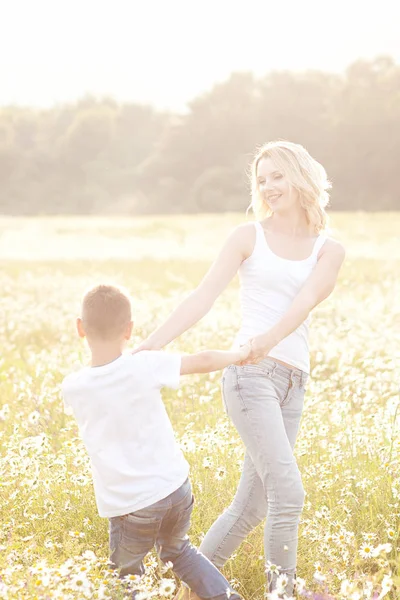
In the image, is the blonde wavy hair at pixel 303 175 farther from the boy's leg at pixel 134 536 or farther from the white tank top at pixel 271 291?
the boy's leg at pixel 134 536

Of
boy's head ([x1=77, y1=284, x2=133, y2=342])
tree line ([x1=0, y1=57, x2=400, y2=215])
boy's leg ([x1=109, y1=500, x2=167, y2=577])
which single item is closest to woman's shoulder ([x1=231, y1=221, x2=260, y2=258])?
boy's head ([x1=77, y1=284, x2=133, y2=342])

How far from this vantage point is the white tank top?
445cm

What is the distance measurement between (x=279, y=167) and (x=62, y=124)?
65787 mm

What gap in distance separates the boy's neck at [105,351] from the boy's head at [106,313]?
0.02 metres

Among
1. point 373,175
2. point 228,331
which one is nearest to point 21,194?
point 373,175

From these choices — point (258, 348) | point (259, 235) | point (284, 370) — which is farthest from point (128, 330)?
point (259, 235)

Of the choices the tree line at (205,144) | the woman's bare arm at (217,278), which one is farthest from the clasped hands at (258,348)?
the tree line at (205,144)

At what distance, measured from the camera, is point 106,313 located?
3824 mm

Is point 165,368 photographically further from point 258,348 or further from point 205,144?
point 205,144

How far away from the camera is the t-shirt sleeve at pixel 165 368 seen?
12.6 feet

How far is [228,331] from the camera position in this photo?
33.1 feet

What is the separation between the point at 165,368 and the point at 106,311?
14.5 inches

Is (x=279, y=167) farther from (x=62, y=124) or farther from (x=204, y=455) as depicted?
(x=62, y=124)

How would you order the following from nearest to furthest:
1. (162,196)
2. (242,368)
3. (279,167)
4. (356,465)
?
1. (242,368)
2. (279,167)
3. (356,465)
4. (162,196)
